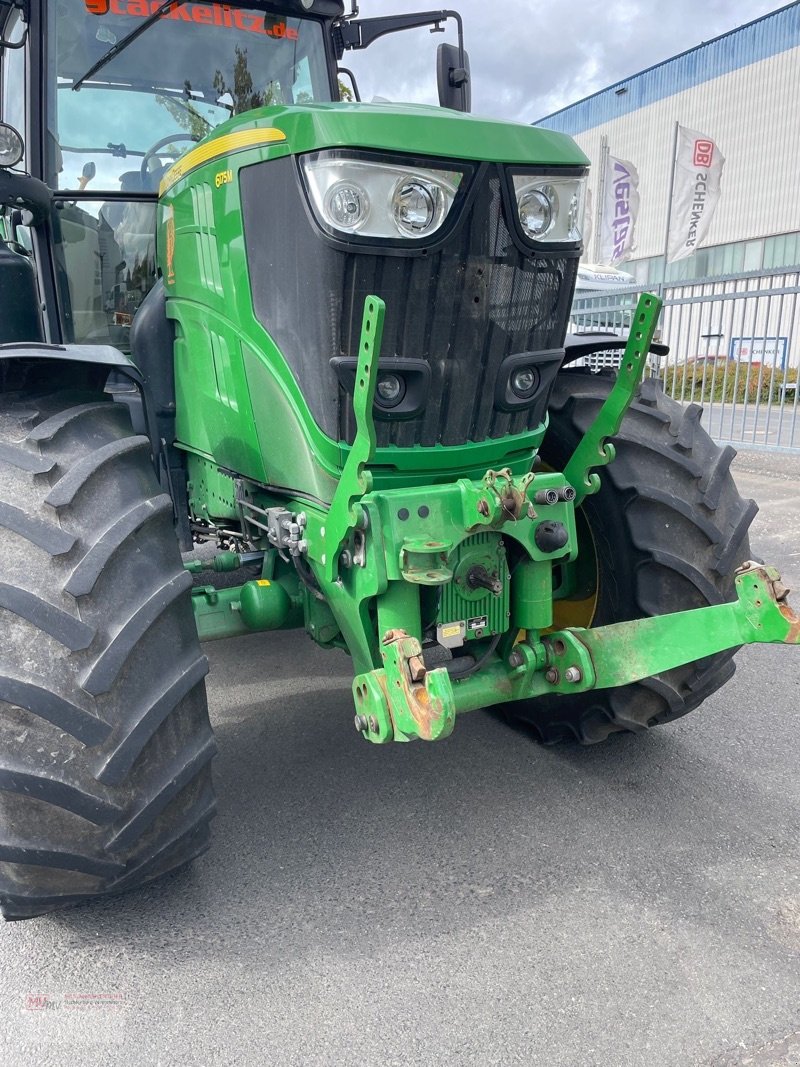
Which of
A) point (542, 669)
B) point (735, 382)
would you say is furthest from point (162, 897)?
point (735, 382)

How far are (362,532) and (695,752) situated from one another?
5.60ft

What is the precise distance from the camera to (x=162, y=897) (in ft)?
7.75

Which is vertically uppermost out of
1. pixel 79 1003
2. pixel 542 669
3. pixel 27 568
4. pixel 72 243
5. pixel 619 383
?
pixel 72 243

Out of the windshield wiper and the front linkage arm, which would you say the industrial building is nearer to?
the windshield wiper

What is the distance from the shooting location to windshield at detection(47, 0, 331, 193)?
122 inches

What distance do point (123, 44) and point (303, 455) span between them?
179 centimetres

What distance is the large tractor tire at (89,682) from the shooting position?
184cm

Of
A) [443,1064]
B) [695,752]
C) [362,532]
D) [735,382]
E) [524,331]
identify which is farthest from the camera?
[735,382]

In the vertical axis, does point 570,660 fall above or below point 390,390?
below

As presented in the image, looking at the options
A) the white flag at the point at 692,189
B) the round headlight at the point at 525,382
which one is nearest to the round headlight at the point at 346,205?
the round headlight at the point at 525,382

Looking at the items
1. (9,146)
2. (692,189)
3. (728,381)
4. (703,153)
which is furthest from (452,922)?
(703,153)

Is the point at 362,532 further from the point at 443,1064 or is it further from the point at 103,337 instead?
the point at 103,337

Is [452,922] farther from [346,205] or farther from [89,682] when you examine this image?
[346,205]

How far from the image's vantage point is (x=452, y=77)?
3316mm
